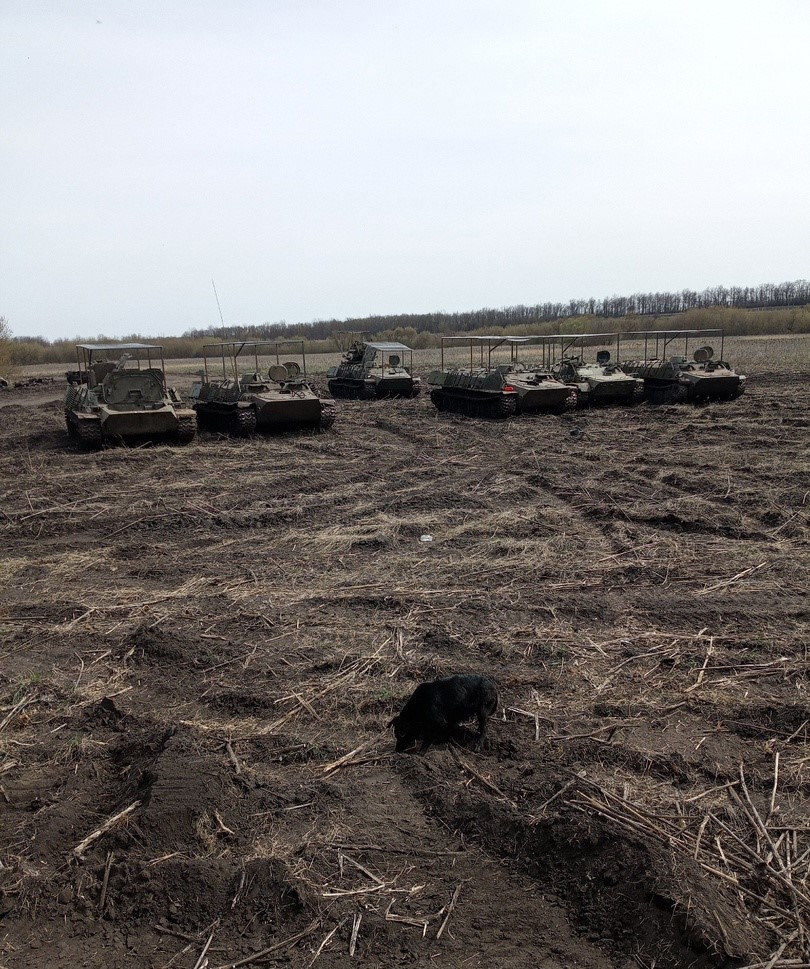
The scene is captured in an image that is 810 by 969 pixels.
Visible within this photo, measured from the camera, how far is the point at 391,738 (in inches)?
172

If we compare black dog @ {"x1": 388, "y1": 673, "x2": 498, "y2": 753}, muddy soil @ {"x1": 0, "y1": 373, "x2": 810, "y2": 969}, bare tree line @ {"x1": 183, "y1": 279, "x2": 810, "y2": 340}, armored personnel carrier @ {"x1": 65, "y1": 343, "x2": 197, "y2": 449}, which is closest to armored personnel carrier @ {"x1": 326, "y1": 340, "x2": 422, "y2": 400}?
armored personnel carrier @ {"x1": 65, "y1": 343, "x2": 197, "y2": 449}

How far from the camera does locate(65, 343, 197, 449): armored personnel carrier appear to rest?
14086 mm

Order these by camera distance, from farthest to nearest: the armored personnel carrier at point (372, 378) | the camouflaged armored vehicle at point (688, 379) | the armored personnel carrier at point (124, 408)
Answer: the armored personnel carrier at point (372, 378) → the camouflaged armored vehicle at point (688, 379) → the armored personnel carrier at point (124, 408)

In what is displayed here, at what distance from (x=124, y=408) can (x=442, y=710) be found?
476 inches

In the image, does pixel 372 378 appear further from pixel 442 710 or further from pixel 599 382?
pixel 442 710

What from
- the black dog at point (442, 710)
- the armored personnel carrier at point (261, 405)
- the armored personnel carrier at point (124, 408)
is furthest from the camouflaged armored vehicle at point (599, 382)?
the black dog at point (442, 710)

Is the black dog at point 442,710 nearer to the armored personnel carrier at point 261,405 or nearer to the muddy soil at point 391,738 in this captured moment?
the muddy soil at point 391,738

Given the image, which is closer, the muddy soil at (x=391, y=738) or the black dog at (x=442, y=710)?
the muddy soil at (x=391, y=738)

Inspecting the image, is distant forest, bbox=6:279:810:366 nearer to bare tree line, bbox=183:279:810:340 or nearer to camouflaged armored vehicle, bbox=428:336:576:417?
bare tree line, bbox=183:279:810:340

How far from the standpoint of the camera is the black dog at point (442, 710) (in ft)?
13.6

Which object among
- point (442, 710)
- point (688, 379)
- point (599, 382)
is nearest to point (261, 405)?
point (599, 382)

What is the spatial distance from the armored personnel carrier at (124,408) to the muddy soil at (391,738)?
435cm

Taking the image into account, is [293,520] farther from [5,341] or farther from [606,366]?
[5,341]

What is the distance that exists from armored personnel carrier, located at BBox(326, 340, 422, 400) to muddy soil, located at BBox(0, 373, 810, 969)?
1344 centimetres
